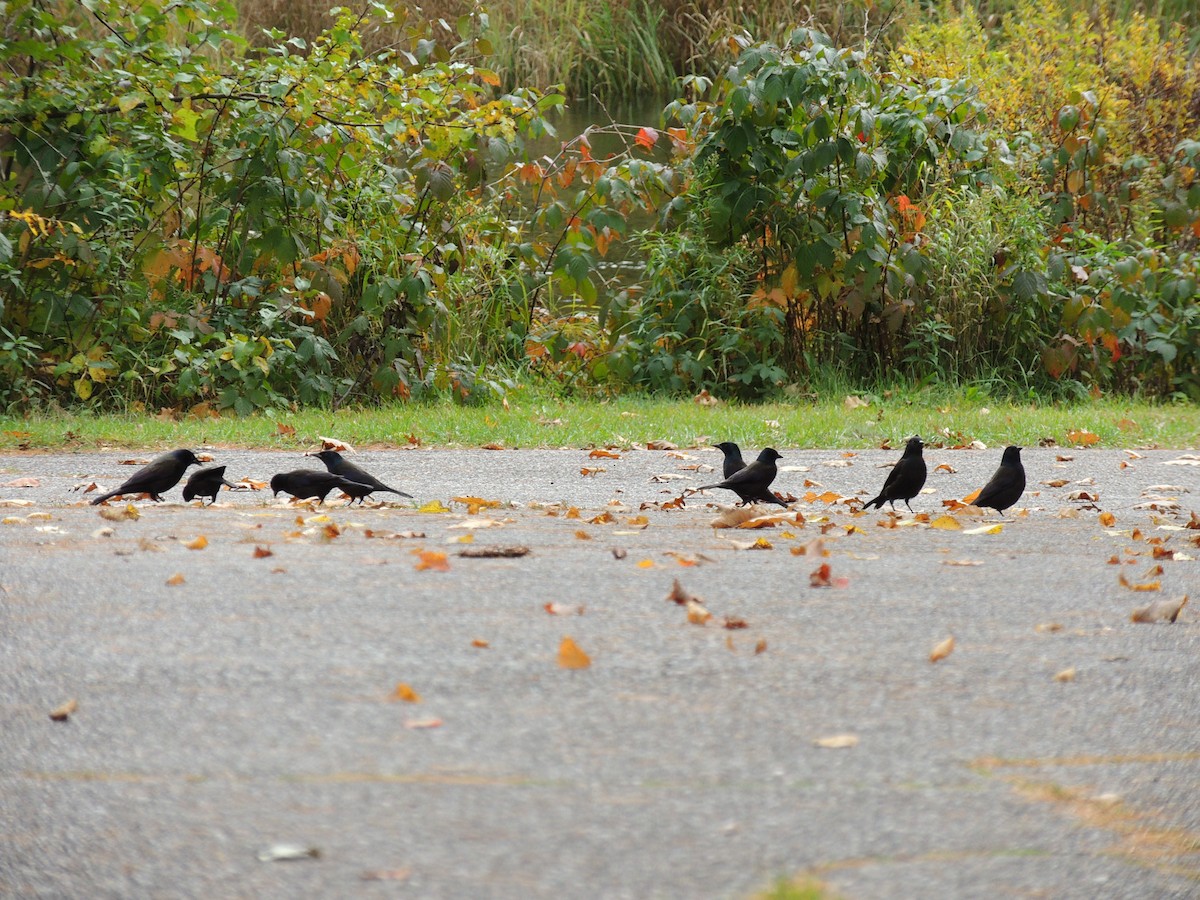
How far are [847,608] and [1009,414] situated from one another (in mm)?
5726

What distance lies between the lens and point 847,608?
3734 mm

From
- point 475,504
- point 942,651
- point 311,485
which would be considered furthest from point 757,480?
point 942,651

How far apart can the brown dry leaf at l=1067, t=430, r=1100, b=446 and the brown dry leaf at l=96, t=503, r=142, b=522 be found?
543cm

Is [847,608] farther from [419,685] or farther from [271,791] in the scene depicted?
[271,791]

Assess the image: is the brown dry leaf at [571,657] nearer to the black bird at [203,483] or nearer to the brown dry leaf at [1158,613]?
the brown dry leaf at [1158,613]

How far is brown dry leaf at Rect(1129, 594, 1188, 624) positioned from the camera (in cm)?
374

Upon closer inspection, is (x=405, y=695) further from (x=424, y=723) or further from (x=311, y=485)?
(x=311, y=485)

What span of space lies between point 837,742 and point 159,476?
386cm

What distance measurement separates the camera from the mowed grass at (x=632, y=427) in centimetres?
797

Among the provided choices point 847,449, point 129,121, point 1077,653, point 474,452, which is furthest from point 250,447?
point 1077,653

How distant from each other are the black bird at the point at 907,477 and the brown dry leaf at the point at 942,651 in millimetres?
2342

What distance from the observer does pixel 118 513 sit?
206 inches

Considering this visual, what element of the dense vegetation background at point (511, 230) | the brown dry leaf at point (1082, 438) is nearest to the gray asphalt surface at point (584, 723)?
the brown dry leaf at point (1082, 438)

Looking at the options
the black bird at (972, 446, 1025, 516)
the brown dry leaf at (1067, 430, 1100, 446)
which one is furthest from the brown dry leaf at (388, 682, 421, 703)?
the brown dry leaf at (1067, 430, 1100, 446)
